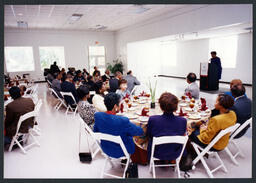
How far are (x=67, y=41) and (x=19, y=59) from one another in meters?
3.20

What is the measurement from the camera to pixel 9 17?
7.78 m

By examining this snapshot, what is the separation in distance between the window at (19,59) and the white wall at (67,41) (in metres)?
0.28

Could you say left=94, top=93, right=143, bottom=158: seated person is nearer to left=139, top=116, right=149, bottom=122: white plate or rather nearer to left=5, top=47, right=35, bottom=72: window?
left=139, top=116, right=149, bottom=122: white plate

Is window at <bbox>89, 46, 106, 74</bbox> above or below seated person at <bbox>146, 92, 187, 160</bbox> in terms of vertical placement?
above

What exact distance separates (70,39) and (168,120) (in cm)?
1192

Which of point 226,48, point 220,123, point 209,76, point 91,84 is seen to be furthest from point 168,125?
point 226,48

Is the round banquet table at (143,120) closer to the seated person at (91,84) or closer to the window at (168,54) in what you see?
the seated person at (91,84)

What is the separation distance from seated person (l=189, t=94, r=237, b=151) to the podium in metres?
5.58

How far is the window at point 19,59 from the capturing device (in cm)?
1127

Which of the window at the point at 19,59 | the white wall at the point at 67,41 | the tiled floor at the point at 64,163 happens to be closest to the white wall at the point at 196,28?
the white wall at the point at 67,41

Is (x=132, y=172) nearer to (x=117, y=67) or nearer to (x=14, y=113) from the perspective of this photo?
(x=14, y=113)

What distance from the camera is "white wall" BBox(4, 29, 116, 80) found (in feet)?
36.9

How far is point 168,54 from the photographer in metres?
13.5

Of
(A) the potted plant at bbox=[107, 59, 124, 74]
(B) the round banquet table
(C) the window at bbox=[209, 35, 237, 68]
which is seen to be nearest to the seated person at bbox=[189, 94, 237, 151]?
(B) the round banquet table
